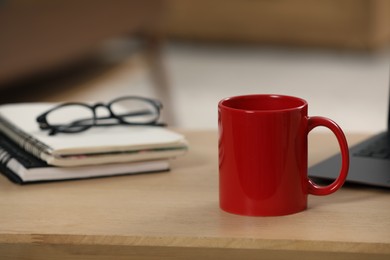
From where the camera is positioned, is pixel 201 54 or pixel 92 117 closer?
pixel 92 117

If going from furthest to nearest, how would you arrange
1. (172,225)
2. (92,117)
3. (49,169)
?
(92,117) → (49,169) → (172,225)

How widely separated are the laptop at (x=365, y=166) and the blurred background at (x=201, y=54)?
1.67 m

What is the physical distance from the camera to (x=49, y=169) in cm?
102

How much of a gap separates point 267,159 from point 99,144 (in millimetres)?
250

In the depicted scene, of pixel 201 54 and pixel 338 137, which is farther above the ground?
pixel 338 137

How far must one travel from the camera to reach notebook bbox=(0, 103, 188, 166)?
3.36 ft

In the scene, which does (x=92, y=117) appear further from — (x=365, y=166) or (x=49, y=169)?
(x=365, y=166)

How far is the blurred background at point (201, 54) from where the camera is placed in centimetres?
288

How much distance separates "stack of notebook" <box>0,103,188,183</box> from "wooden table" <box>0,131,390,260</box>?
0.03m

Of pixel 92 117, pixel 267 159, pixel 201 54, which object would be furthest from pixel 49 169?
pixel 201 54

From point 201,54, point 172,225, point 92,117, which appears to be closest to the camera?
point 172,225

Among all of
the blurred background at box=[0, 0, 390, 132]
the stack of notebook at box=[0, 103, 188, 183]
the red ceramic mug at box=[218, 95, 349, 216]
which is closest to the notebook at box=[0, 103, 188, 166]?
the stack of notebook at box=[0, 103, 188, 183]

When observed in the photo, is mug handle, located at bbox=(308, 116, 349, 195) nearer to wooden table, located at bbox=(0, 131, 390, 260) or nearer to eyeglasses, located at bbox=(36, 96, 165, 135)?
wooden table, located at bbox=(0, 131, 390, 260)

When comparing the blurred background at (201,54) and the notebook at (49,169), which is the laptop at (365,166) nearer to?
the notebook at (49,169)
